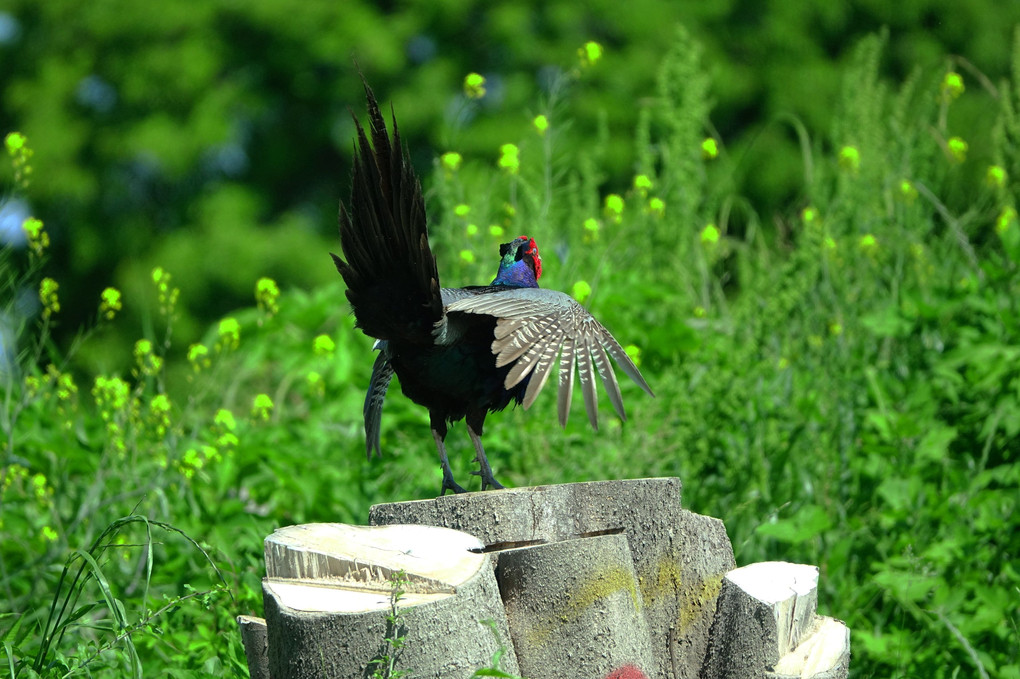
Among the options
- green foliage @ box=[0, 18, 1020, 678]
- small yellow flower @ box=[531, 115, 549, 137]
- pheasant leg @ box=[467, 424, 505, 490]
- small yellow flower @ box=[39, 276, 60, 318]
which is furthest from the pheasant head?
small yellow flower @ box=[39, 276, 60, 318]

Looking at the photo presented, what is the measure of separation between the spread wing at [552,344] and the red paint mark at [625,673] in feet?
2.09

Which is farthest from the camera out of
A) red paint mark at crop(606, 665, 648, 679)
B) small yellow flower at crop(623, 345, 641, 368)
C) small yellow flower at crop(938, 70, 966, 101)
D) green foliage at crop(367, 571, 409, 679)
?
small yellow flower at crop(938, 70, 966, 101)

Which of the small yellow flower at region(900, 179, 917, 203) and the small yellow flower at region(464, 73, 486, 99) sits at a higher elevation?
the small yellow flower at region(464, 73, 486, 99)

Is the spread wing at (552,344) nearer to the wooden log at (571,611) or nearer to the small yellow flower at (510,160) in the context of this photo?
the wooden log at (571,611)

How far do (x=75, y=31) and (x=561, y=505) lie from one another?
1309 centimetres

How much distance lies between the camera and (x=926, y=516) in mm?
3840

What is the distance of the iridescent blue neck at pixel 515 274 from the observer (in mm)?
3826

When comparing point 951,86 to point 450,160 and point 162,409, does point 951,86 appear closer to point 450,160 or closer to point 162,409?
point 450,160

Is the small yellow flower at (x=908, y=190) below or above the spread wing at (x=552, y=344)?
above

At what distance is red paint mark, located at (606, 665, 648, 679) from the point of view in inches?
98.5

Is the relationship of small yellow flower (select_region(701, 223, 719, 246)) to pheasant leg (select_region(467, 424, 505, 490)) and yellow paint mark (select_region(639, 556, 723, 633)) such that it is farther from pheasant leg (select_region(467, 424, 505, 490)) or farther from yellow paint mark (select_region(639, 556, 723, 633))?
yellow paint mark (select_region(639, 556, 723, 633))

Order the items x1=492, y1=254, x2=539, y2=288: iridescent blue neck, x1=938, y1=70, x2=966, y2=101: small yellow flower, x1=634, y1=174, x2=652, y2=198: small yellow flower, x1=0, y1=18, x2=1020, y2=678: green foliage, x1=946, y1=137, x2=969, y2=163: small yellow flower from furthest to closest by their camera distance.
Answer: x1=946, y1=137, x2=969, y2=163: small yellow flower → x1=938, y1=70, x2=966, y2=101: small yellow flower → x1=634, y1=174, x2=652, y2=198: small yellow flower → x1=492, y1=254, x2=539, y2=288: iridescent blue neck → x1=0, y1=18, x2=1020, y2=678: green foliage

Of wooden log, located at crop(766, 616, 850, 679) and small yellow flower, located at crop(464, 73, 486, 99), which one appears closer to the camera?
wooden log, located at crop(766, 616, 850, 679)

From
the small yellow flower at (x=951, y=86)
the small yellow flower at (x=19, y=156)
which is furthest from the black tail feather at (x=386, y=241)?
the small yellow flower at (x=951, y=86)
